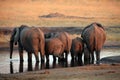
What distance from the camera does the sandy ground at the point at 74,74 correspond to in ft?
31.9

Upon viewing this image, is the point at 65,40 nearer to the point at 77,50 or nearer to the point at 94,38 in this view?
the point at 77,50

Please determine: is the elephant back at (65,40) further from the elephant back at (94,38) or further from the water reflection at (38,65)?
the water reflection at (38,65)

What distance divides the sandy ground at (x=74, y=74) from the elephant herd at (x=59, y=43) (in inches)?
110

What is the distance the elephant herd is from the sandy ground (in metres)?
2.79

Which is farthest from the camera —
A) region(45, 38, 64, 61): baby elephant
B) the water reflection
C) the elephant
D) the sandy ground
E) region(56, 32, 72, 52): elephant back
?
the elephant

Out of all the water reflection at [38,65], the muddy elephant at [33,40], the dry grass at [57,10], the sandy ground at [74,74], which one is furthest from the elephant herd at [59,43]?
the dry grass at [57,10]

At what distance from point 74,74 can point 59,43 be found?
4.02 m

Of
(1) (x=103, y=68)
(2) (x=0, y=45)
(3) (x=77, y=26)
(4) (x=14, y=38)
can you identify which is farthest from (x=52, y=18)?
(1) (x=103, y=68)

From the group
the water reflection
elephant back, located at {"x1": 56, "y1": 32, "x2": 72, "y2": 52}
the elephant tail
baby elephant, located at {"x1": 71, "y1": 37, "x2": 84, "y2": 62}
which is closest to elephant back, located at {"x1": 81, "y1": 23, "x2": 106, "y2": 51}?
baby elephant, located at {"x1": 71, "y1": 37, "x2": 84, "y2": 62}

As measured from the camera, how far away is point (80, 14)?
21.2 meters

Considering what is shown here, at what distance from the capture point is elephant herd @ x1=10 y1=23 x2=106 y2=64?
1395 cm

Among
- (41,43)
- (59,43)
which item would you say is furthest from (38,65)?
(59,43)

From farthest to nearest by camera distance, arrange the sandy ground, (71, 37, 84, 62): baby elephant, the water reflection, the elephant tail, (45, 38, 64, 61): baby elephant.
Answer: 1. (71, 37, 84, 62): baby elephant
2. (45, 38, 64, 61): baby elephant
3. the elephant tail
4. the water reflection
5. the sandy ground

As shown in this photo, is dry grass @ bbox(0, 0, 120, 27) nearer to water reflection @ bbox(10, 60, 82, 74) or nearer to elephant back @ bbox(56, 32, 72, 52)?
elephant back @ bbox(56, 32, 72, 52)
